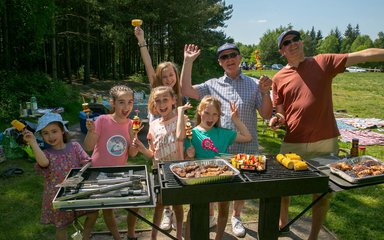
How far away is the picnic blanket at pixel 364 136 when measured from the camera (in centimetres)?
855

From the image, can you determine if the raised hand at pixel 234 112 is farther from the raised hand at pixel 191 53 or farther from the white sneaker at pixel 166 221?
the white sneaker at pixel 166 221

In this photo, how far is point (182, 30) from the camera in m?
25.2

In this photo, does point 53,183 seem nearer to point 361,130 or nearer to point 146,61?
point 146,61

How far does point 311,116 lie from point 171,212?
210 cm

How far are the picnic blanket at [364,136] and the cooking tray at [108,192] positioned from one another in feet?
24.7

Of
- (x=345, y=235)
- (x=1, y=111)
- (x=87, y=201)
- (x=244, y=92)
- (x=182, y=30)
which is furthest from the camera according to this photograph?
(x=182, y=30)

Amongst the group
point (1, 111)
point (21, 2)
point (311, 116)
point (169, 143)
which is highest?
point (21, 2)

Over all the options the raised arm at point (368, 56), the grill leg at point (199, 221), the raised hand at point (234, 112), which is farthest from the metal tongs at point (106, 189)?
the raised arm at point (368, 56)

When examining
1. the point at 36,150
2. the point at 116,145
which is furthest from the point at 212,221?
the point at 36,150

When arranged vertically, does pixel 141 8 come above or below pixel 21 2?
above

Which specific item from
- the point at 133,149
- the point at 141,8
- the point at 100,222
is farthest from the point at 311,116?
the point at 141,8

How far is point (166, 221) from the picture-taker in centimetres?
404

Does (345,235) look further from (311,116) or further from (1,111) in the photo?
(1,111)

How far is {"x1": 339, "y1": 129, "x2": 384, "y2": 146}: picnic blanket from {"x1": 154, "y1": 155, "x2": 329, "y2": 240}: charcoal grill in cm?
675
